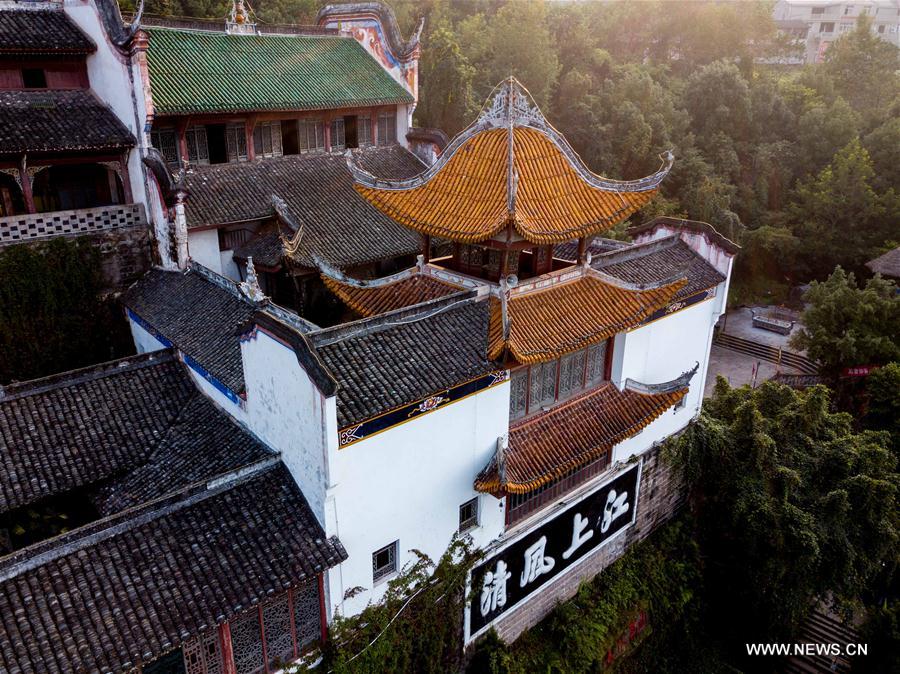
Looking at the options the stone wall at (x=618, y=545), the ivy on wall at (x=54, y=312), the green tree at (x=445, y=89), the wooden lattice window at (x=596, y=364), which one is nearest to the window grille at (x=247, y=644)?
the stone wall at (x=618, y=545)

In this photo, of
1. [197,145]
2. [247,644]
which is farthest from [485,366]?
[197,145]

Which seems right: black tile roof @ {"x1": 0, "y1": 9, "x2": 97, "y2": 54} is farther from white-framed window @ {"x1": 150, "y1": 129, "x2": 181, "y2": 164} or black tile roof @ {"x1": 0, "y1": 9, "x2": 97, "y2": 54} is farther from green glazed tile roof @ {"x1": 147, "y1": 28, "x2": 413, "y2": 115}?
white-framed window @ {"x1": 150, "y1": 129, "x2": 181, "y2": 164}

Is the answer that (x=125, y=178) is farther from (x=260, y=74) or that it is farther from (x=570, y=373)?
(x=570, y=373)

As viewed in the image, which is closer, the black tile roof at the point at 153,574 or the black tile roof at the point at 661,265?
the black tile roof at the point at 153,574

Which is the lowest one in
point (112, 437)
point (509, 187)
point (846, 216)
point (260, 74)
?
point (112, 437)

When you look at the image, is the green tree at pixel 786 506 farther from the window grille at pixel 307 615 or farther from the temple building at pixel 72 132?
the temple building at pixel 72 132

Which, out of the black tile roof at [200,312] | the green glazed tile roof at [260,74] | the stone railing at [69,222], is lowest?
the black tile roof at [200,312]

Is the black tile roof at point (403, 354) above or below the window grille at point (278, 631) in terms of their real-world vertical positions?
above

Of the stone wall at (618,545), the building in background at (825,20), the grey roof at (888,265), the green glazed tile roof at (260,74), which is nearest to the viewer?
the stone wall at (618,545)
